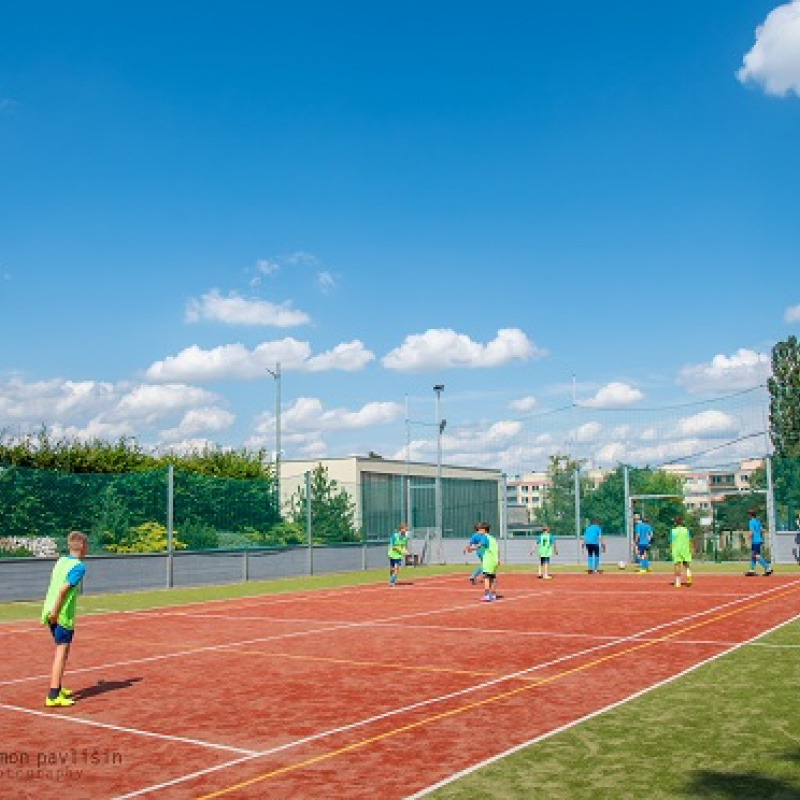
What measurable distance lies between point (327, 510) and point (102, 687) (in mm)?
25956

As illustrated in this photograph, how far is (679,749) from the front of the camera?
7.86 meters

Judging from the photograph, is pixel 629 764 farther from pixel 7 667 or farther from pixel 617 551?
pixel 617 551

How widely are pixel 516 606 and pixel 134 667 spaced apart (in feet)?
33.9

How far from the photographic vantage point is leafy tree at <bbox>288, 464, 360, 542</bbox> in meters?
36.2

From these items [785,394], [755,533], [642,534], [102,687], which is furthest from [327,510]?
[785,394]

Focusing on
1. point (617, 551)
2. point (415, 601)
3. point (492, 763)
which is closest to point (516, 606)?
point (415, 601)

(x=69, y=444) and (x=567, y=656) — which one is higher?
(x=69, y=444)

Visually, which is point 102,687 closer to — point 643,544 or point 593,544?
point 593,544

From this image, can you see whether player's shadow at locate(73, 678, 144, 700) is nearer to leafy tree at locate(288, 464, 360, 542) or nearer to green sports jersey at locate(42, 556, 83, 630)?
green sports jersey at locate(42, 556, 83, 630)

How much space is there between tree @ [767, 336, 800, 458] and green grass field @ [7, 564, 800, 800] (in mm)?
52005

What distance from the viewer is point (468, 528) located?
44.7 metres

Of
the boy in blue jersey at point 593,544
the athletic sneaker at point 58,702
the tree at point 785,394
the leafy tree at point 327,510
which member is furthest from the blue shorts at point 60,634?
the tree at point 785,394

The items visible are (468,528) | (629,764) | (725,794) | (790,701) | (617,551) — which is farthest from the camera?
(468,528)

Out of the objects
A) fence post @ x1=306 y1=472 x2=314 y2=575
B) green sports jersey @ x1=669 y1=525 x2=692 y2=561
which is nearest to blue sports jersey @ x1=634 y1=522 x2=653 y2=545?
green sports jersey @ x1=669 y1=525 x2=692 y2=561
